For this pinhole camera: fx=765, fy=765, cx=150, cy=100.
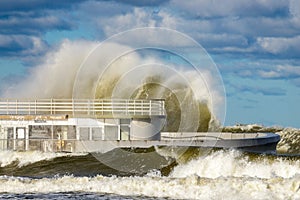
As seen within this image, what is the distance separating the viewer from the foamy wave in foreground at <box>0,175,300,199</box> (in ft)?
107

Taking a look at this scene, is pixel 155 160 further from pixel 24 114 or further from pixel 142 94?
pixel 142 94

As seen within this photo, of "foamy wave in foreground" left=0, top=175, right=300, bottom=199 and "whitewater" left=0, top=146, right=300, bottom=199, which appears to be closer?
"foamy wave in foreground" left=0, top=175, right=300, bottom=199

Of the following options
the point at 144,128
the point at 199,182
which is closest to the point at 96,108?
the point at 144,128

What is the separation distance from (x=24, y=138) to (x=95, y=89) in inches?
548

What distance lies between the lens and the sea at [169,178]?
33031 millimetres

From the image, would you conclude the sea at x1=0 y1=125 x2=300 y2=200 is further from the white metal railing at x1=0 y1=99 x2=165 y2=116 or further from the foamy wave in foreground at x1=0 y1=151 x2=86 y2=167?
the white metal railing at x1=0 y1=99 x2=165 y2=116

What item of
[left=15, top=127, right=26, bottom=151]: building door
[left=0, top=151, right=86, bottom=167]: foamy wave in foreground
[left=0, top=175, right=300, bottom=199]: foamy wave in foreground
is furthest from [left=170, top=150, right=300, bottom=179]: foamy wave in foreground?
[left=15, top=127, right=26, bottom=151]: building door

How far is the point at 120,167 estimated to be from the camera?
43125 mm

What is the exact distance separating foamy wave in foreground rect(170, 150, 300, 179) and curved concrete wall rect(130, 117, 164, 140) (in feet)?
38.4

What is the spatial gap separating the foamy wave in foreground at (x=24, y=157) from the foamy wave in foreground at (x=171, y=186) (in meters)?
9.92

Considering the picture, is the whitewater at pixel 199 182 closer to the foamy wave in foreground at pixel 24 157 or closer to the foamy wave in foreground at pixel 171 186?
the foamy wave in foreground at pixel 171 186

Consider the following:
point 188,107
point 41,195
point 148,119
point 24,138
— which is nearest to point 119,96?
point 148,119

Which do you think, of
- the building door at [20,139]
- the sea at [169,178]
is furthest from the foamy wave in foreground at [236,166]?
the building door at [20,139]

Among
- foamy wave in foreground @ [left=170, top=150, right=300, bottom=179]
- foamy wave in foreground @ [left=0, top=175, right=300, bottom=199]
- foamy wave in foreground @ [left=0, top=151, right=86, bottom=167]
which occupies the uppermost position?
foamy wave in foreground @ [left=0, top=151, right=86, bottom=167]
